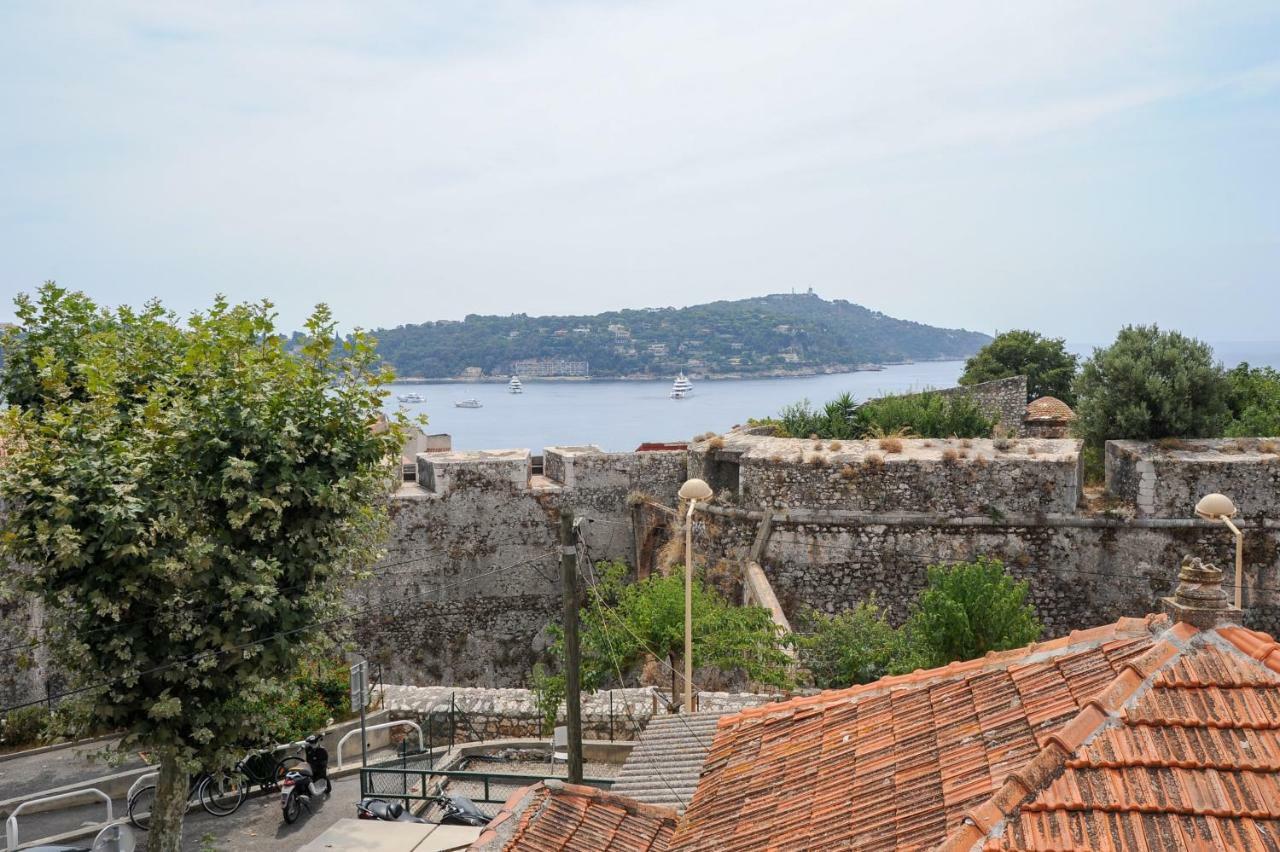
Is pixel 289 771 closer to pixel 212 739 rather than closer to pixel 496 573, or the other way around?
pixel 212 739

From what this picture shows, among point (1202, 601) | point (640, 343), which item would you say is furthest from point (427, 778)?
point (640, 343)

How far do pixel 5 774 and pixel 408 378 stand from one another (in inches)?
3844

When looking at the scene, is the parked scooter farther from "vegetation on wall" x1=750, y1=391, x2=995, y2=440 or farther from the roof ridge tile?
"vegetation on wall" x1=750, y1=391, x2=995, y2=440

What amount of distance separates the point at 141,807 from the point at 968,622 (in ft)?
34.0

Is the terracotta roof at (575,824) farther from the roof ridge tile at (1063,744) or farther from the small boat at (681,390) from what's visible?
the small boat at (681,390)

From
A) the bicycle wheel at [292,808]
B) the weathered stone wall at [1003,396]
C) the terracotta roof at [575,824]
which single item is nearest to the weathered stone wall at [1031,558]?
the bicycle wheel at [292,808]

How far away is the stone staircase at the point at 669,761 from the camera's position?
22.2 ft

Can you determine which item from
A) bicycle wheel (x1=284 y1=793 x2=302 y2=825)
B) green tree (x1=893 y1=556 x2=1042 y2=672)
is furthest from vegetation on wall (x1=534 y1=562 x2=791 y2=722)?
bicycle wheel (x1=284 y1=793 x2=302 y2=825)

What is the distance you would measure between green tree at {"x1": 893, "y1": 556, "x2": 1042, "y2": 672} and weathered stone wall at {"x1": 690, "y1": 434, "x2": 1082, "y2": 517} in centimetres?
275

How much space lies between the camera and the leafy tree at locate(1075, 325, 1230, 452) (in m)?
14.9

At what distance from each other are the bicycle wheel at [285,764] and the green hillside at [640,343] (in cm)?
9763

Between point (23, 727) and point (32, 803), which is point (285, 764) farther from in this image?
point (23, 727)

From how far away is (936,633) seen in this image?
471 inches

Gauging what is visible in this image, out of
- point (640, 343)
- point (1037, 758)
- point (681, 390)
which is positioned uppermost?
point (640, 343)
